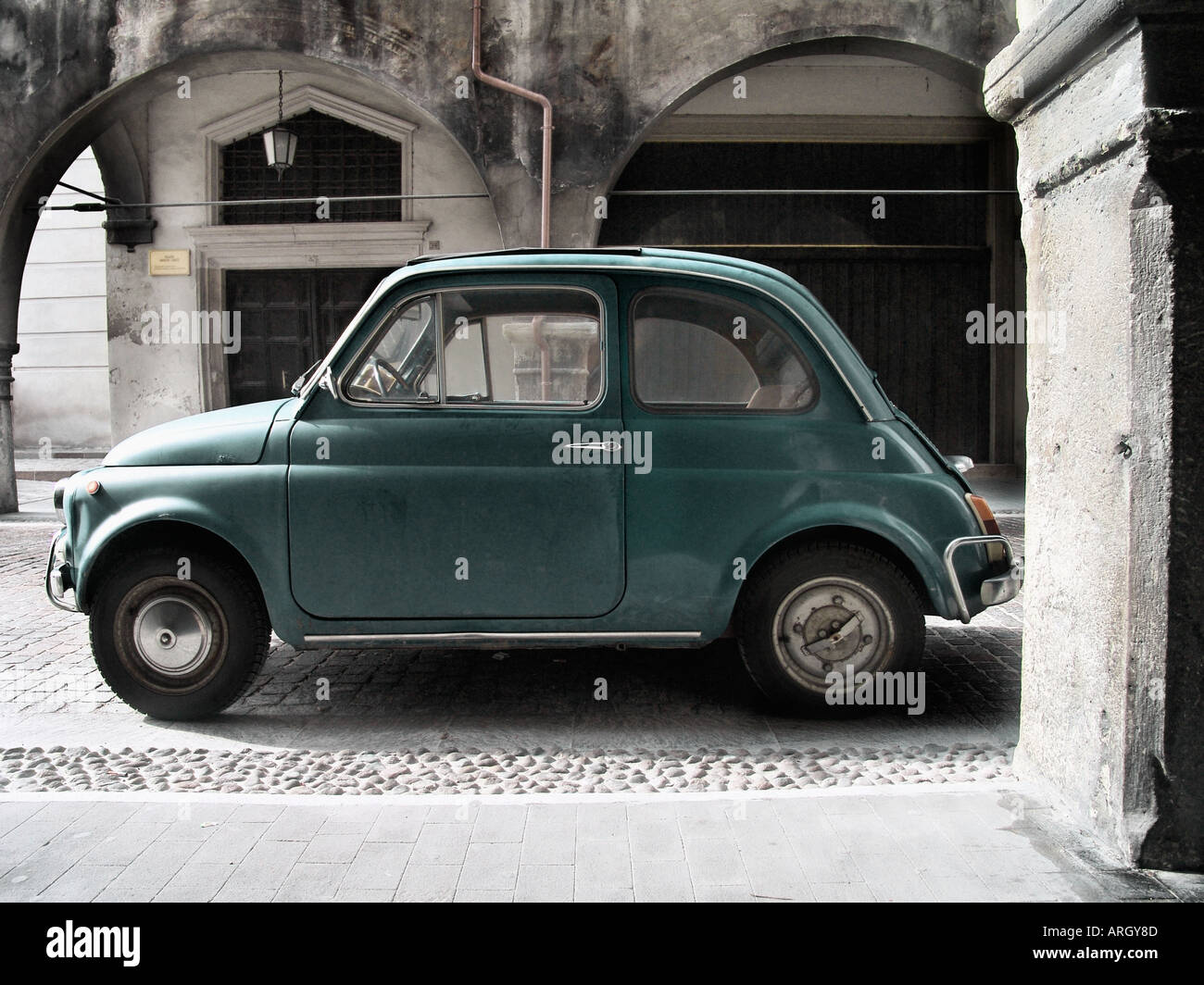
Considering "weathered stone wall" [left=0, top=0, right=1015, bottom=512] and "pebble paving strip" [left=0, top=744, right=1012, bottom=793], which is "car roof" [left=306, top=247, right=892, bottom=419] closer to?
"pebble paving strip" [left=0, top=744, right=1012, bottom=793]

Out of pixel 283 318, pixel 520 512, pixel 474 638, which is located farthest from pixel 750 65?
pixel 474 638

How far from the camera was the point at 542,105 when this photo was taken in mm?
10242

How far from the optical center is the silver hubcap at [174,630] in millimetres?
4484

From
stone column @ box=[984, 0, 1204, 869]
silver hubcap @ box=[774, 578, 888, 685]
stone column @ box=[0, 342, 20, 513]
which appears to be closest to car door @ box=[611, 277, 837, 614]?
silver hubcap @ box=[774, 578, 888, 685]

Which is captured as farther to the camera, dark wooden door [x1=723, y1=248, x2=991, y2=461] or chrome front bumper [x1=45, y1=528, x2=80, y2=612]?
dark wooden door [x1=723, y1=248, x2=991, y2=461]

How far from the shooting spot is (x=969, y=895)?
9.07ft

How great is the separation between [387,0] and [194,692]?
7.97 m

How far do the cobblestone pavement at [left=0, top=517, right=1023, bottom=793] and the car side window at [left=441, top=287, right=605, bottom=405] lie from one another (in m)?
1.36

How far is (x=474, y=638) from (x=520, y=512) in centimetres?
55

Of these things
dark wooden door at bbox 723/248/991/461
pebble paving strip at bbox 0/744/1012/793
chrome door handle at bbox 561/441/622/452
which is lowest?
pebble paving strip at bbox 0/744/1012/793

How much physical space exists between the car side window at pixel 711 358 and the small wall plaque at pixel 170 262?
38.5ft

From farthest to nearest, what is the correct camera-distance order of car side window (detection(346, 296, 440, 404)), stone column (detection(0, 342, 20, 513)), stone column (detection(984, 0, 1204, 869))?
1. stone column (detection(0, 342, 20, 513))
2. car side window (detection(346, 296, 440, 404))
3. stone column (detection(984, 0, 1204, 869))

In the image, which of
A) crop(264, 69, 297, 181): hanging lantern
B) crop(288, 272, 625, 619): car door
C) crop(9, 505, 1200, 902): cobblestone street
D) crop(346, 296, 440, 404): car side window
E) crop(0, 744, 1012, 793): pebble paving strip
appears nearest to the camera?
crop(9, 505, 1200, 902): cobblestone street

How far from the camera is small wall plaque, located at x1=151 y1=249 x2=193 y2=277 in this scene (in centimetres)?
1459
